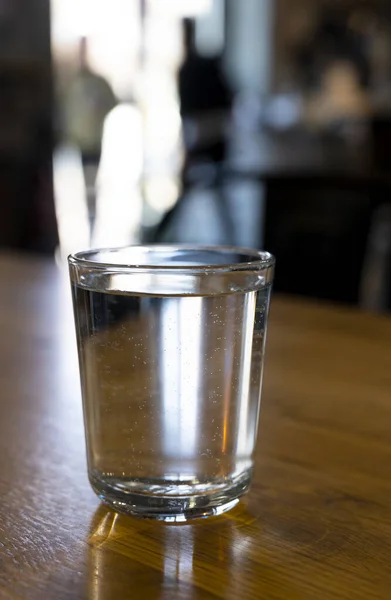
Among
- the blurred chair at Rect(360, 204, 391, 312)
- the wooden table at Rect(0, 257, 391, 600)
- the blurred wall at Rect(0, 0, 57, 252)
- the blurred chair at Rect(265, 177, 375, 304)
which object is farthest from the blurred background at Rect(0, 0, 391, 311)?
the wooden table at Rect(0, 257, 391, 600)

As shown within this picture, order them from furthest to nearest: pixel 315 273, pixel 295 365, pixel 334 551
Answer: pixel 315 273 < pixel 295 365 < pixel 334 551

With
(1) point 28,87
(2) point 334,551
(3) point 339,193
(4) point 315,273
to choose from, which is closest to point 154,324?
(2) point 334,551

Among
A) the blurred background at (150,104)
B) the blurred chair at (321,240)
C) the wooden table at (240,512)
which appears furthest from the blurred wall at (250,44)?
the wooden table at (240,512)

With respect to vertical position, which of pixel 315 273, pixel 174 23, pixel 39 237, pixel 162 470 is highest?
pixel 174 23

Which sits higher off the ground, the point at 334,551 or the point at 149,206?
the point at 334,551

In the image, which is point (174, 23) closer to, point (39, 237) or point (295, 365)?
point (39, 237)

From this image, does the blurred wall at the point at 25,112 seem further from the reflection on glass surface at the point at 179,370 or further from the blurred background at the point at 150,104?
the reflection on glass surface at the point at 179,370

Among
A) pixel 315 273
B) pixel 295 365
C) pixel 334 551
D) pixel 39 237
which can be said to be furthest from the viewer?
pixel 39 237

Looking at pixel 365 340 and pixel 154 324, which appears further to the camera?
pixel 365 340
